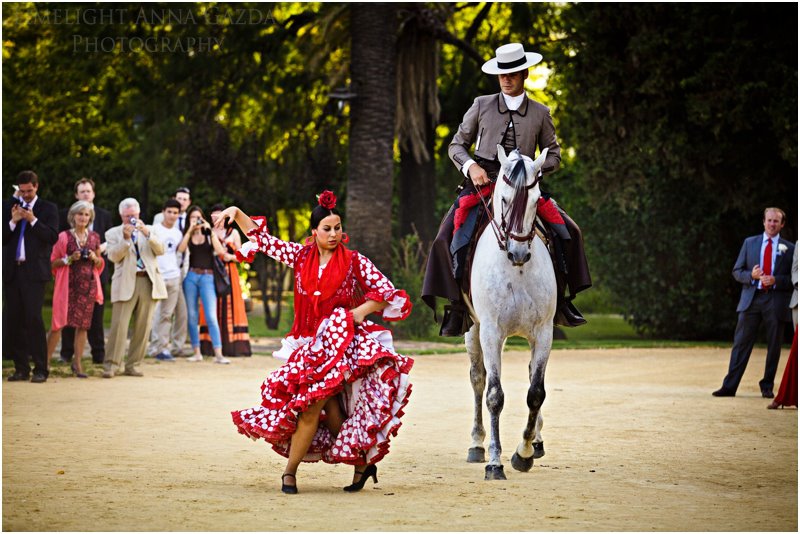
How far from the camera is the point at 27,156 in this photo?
124 feet

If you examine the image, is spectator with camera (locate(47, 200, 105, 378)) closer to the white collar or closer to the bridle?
the white collar

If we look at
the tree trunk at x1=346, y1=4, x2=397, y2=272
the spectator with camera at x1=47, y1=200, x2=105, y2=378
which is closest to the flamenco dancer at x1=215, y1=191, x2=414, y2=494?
the spectator with camera at x1=47, y1=200, x2=105, y2=378

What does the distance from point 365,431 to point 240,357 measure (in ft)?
41.7

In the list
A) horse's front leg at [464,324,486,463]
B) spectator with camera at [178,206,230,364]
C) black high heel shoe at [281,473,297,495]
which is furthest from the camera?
spectator with camera at [178,206,230,364]

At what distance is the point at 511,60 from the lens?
10336 millimetres

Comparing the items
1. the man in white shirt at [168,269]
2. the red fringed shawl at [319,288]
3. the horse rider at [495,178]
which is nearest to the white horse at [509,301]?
the horse rider at [495,178]

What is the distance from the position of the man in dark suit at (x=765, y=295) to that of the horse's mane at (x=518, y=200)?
23.7 feet

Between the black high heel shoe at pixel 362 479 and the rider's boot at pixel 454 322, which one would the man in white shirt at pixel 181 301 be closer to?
the rider's boot at pixel 454 322

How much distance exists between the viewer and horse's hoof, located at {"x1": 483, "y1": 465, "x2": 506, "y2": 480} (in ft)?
29.7

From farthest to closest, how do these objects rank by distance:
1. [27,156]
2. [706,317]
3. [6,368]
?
[27,156] < [706,317] < [6,368]

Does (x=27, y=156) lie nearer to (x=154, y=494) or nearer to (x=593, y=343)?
(x=593, y=343)

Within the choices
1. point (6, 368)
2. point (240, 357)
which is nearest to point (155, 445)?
point (6, 368)

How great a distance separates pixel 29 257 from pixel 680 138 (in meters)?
14.0

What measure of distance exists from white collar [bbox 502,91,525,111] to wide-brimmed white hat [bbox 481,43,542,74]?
22 cm
